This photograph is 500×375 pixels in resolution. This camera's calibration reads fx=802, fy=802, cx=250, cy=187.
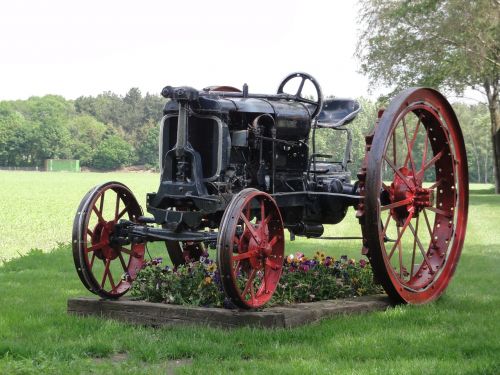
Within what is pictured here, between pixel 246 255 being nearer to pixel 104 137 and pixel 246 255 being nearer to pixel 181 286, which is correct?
pixel 181 286

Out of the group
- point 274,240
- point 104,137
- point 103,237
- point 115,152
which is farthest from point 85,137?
point 274,240

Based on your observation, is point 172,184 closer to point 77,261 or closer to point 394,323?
point 77,261

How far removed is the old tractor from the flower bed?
0.28 meters

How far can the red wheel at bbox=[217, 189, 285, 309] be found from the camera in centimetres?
645

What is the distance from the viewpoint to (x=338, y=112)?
30.5 ft

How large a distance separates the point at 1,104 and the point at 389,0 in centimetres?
11607

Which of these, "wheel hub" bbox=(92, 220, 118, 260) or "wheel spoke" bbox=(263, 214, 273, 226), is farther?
"wheel hub" bbox=(92, 220, 118, 260)

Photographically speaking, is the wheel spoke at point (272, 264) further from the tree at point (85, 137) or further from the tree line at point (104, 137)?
the tree at point (85, 137)

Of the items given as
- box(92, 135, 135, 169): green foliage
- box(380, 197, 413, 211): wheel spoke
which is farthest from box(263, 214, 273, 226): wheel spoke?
box(92, 135, 135, 169): green foliage

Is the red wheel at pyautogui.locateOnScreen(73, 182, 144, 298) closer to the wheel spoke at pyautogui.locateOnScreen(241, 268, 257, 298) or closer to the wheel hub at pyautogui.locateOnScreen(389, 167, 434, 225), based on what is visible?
the wheel spoke at pyautogui.locateOnScreen(241, 268, 257, 298)

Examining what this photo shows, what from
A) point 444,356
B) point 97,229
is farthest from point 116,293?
point 444,356

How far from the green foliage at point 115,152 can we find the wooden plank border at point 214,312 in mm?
94710

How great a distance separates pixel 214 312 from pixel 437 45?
30416mm

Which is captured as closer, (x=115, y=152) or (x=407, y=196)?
(x=407, y=196)
